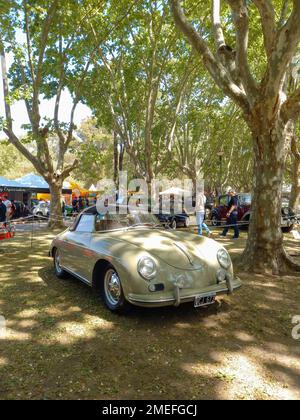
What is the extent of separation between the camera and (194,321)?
4188 mm

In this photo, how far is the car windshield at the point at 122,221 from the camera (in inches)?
211

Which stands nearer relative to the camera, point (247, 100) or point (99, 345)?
point (99, 345)

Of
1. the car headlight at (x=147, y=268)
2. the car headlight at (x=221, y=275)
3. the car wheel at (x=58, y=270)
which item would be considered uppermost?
the car headlight at (x=147, y=268)

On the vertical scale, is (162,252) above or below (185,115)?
below

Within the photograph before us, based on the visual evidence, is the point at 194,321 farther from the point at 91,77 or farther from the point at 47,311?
the point at 91,77

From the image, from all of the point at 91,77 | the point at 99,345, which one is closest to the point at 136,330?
the point at 99,345

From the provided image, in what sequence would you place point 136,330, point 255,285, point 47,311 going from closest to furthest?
point 136,330 < point 47,311 < point 255,285

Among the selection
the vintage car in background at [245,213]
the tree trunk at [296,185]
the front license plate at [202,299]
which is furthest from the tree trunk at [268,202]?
the tree trunk at [296,185]

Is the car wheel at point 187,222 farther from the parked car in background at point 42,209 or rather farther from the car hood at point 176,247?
the car hood at point 176,247

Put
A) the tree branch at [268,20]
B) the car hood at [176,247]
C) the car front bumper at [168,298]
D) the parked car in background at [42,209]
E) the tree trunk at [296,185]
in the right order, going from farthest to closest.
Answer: the parked car in background at [42,209] → the tree trunk at [296,185] → the tree branch at [268,20] → the car hood at [176,247] → the car front bumper at [168,298]

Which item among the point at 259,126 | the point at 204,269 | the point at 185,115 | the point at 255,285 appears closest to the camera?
the point at 204,269

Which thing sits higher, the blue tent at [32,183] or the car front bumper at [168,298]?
the blue tent at [32,183]
